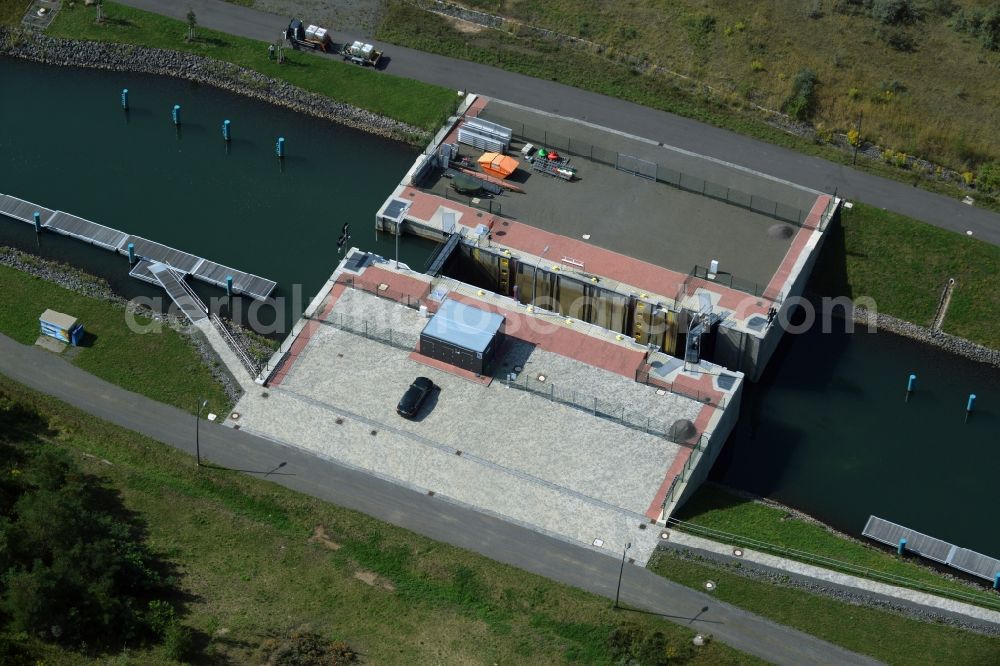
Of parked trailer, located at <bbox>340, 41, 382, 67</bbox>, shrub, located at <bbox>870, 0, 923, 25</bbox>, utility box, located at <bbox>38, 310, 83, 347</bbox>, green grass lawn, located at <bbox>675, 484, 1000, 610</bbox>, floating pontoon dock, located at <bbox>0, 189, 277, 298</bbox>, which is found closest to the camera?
green grass lawn, located at <bbox>675, 484, 1000, 610</bbox>

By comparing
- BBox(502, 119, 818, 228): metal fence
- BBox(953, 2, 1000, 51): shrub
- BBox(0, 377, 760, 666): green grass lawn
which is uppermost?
BBox(953, 2, 1000, 51): shrub

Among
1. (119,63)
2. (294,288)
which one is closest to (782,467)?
(294,288)

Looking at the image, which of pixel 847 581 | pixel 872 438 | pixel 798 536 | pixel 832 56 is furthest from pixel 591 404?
pixel 832 56

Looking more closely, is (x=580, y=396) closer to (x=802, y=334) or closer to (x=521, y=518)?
(x=521, y=518)

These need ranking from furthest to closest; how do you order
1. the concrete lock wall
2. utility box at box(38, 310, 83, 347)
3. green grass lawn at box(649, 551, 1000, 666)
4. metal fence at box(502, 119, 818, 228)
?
metal fence at box(502, 119, 818, 228)
utility box at box(38, 310, 83, 347)
the concrete lock wall
green grass lawn at box(649, 551, 1000, 666)

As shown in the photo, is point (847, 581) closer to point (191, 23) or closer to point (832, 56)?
point (832, 56)

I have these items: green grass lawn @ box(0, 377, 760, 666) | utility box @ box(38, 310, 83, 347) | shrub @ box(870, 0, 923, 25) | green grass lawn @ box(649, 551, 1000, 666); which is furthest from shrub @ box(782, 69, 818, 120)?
utility box @ box(38, 310, 83, 347)

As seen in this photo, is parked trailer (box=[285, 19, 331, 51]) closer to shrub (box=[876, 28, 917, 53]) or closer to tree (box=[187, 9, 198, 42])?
tree (box=[187, 9, 198, 42])
